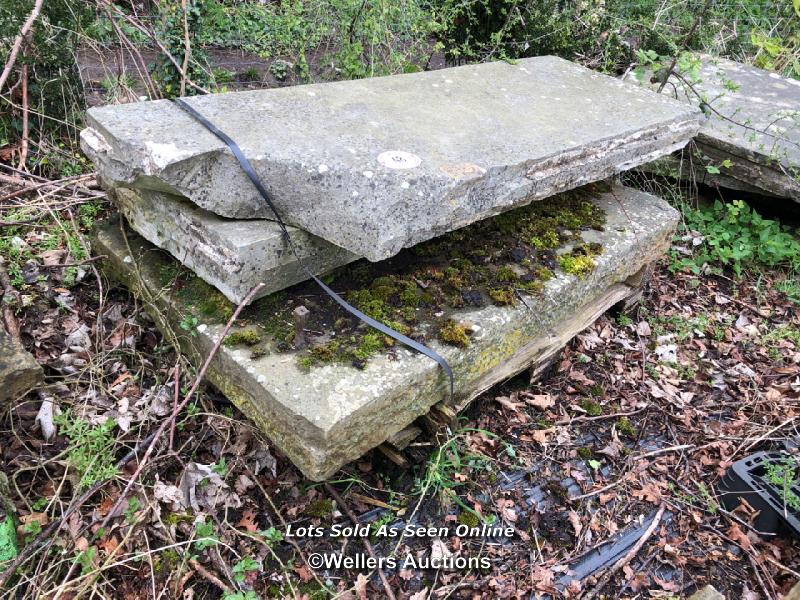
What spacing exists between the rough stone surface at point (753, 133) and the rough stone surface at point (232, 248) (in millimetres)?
3052

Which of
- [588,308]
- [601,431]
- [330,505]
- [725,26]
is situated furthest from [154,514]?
[725,26]

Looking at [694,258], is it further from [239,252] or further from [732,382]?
[239,252]

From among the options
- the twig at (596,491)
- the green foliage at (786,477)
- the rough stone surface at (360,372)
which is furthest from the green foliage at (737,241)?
the twig at (596,491)

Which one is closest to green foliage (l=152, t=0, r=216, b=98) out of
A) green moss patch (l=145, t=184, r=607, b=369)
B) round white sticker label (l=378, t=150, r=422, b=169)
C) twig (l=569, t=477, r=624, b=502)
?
green moss patch (l=145, t=184, r=607, b=369)

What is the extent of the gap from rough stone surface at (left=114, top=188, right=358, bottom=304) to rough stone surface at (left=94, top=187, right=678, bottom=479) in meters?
0.19

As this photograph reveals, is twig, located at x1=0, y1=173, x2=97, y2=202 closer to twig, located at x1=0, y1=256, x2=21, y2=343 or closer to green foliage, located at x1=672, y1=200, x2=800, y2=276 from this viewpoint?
twig, located at x1=0, y1=256, x2=21, y2=343

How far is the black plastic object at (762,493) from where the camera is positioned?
8.50 feet

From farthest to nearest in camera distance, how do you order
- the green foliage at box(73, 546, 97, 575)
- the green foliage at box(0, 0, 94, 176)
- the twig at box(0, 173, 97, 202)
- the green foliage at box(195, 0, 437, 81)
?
the green foliage at box(195, 0, 437, 81), the green foliage at box(0, 0, 94, 176), the twig at box(0, 173, 97, 202), the green foliage at box(73, 546, 97, 575)

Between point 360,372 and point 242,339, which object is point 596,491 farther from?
point 242,339

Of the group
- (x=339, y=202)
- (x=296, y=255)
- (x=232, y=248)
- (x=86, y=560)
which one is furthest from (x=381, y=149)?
(x=86, y=560)

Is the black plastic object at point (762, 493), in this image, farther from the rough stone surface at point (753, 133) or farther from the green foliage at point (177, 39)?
the green foliage at point (177, 39)

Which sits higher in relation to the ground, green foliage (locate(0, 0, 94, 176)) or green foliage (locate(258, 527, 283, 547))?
green foliage (locate(0, 0, 94, 176))

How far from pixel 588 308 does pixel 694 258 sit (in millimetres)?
1549

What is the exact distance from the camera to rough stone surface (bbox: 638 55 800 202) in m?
4.16
